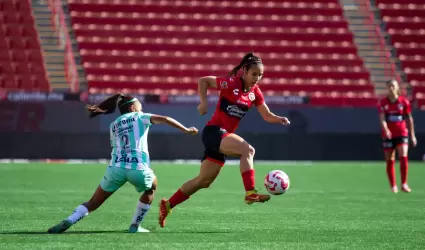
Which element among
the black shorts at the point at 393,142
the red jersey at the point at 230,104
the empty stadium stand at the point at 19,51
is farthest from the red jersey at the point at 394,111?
the empty stadium stand at the point at 19,51

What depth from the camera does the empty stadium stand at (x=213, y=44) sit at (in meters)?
29.2

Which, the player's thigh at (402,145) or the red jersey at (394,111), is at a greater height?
the red jersey at (394,111)

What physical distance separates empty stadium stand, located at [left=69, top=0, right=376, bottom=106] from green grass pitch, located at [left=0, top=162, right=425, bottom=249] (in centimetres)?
1075

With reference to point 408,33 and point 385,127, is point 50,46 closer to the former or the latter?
point 408,33

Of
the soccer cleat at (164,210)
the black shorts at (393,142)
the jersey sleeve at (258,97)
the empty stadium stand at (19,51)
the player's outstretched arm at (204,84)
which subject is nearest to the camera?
the soccer cleat at (164,210)

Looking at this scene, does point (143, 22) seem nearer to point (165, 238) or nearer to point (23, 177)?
point (23, 177)

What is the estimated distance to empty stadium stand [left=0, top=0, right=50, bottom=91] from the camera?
27.5 meters

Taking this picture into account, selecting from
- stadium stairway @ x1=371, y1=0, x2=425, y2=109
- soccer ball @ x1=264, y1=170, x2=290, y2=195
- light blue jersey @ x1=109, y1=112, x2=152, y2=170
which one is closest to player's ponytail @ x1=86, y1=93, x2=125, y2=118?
light blue jersey @ x1=109, y1=112, x2=152, y2=170

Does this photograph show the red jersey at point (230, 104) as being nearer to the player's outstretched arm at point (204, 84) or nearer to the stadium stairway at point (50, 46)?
the player's outstretched arm at point (204, 84)

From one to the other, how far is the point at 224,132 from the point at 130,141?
4.03 feet

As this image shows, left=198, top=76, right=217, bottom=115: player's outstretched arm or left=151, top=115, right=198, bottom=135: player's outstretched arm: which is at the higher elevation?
left=198, top=76, right=217, bottom=115: player's outstretched arm

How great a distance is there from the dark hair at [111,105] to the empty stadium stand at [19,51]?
18818 millimetres

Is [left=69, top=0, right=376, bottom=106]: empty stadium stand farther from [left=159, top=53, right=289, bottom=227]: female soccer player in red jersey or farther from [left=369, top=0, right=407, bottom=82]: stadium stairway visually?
[left=159, top=53, right=289, bottom=227]: female soccer player in red jersey

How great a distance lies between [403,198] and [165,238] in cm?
668
